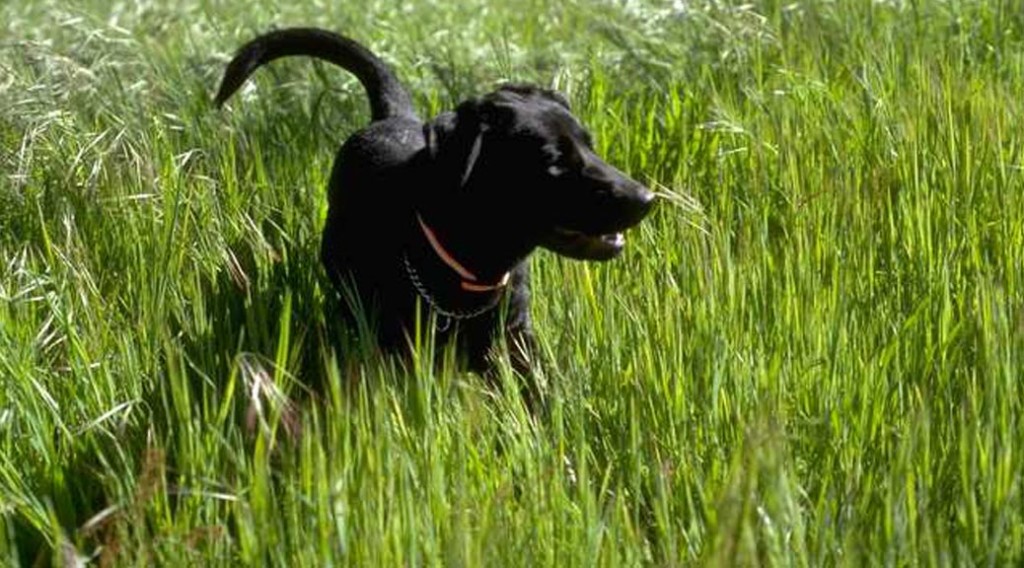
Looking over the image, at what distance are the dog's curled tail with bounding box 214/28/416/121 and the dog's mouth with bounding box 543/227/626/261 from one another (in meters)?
0.93

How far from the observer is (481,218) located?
12.4 feet

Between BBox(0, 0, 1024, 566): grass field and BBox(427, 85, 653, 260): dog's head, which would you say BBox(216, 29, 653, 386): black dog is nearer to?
BBox(427, 85, 653, 260): dog's head

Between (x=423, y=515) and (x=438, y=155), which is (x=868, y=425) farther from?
(x=438, y=155)

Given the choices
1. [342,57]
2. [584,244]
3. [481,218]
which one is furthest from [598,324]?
[342,57]

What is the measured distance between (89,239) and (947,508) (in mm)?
2048

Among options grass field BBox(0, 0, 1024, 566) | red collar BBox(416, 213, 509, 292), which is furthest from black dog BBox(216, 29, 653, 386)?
grass field BBox(0, 0, 1024, 566)

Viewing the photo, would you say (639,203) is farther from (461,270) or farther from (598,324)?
(461,270)

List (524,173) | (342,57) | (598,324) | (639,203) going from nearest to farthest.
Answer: (598,324), (639,203), (524,173), (342,57)

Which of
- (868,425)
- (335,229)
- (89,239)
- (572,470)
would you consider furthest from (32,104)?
(868,425)

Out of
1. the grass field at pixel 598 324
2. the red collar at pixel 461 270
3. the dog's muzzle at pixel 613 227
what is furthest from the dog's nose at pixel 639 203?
the red collar at pixel 461 270

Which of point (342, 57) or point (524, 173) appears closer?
point (524, 173)

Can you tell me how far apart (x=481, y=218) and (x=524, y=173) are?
126 mm

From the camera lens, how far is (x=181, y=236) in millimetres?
3756

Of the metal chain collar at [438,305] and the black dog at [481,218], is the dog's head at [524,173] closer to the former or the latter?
the black dog at [481,218]
